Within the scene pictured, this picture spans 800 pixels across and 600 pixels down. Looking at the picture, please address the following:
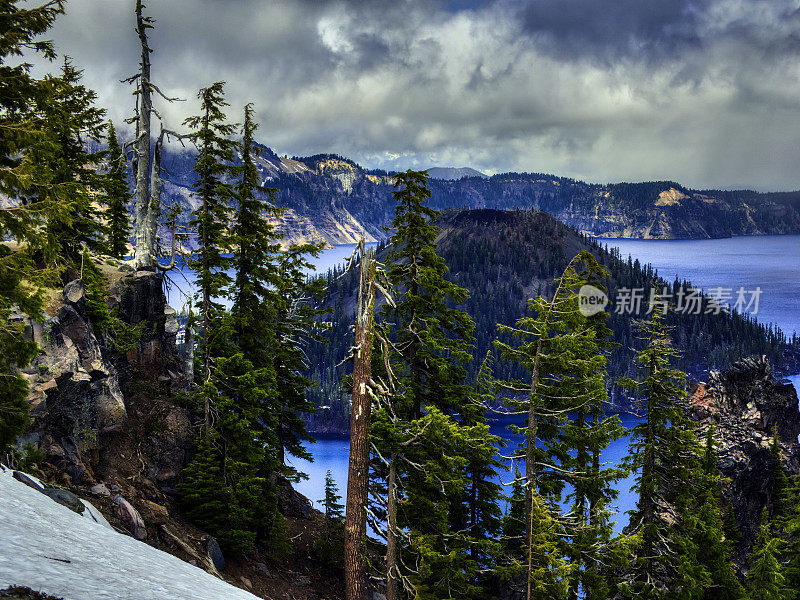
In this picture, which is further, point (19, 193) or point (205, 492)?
point (205, 492)

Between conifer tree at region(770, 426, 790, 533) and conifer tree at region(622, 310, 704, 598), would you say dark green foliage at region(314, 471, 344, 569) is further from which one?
conifer tree at region(770, 426, 790, 533)

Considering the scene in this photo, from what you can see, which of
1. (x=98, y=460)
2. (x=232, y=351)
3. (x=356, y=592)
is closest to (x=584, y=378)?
(x=356, y=592)

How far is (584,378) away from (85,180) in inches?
965

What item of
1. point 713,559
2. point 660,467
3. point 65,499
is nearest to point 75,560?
point 65,499

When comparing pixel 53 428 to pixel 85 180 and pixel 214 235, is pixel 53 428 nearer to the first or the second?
pixel 214 235

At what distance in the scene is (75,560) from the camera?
24.6ft

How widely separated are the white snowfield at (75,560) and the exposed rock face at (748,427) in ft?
127

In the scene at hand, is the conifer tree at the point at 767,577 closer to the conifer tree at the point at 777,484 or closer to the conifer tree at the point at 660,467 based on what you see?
the conifer tree at the point at 660,467

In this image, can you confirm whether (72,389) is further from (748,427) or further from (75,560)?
(748,427)

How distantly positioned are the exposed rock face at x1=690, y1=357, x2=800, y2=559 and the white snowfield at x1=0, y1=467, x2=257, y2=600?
127ft

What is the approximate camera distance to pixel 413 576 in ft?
57.7

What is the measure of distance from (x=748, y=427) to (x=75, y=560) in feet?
176

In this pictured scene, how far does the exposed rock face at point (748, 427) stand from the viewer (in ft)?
132

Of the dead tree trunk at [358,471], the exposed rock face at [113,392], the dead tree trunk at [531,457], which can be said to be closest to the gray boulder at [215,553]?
the exposed rock face at [113,392]
